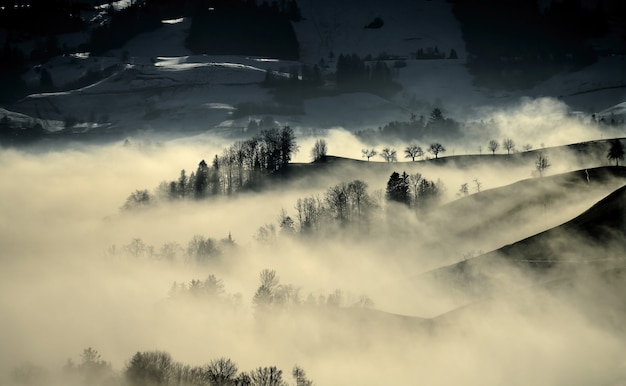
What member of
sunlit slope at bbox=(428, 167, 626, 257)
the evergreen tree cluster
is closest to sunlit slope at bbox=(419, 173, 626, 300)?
sunlit slope at bbox=(428, 167, 626, 257)

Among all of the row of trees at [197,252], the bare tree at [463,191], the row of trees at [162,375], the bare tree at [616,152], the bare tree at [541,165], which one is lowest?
the row of trees at [162,375]

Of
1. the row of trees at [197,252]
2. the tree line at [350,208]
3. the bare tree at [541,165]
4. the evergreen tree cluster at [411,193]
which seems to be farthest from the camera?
the bare tree at [541,165]

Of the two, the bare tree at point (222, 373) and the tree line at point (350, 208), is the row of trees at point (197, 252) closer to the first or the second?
the tree line at point (350, 208)

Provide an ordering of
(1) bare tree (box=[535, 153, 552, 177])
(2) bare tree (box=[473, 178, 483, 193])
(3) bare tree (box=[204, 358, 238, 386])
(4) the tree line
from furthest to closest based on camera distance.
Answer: (1) bare tree (box=[535, 153, 552, 177]) → (2) bare tree (box=[473, 178, 483, 193]) → (4) the tree line → (3) bare tree (box=[204, 358, 238, 386])

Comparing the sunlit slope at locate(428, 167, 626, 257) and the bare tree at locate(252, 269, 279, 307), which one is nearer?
the bare tree at locate(252, 269, 279, 307)

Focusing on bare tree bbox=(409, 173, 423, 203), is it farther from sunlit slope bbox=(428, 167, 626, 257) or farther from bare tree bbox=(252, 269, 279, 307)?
bare tree bbox=(252, 269, 279, 307)

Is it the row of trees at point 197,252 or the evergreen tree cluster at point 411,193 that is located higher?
the evergreen tree cluster at point 411,193

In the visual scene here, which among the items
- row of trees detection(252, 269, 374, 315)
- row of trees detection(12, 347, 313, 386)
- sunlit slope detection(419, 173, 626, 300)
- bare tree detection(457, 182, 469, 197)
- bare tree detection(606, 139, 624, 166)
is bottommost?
row of trees detection(12, 347, 313, 386)

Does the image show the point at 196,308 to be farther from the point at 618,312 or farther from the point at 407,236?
the point at 618,312

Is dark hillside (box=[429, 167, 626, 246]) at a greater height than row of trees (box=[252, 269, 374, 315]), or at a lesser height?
greater

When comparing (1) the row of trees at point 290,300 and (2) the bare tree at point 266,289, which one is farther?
(2) the bare tree at point 266,289

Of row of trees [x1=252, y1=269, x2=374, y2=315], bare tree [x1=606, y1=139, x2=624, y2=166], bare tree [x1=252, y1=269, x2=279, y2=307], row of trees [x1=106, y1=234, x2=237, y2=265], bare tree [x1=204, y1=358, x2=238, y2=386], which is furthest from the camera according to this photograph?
row of trees [x1=106, y1=234, x2=237, y2=265]

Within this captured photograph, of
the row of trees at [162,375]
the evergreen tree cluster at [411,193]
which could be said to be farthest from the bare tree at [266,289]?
the evergreen tree cluster at [411,193]
